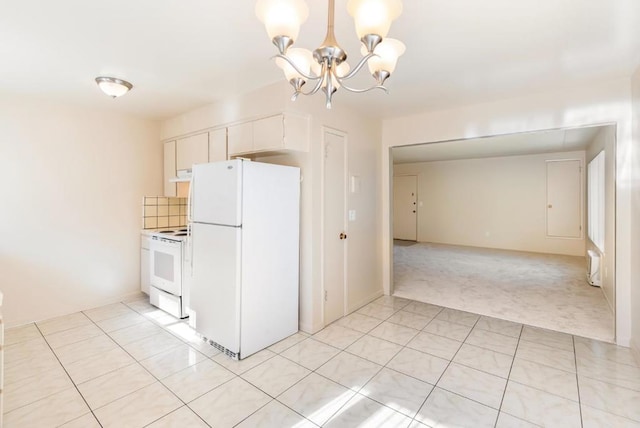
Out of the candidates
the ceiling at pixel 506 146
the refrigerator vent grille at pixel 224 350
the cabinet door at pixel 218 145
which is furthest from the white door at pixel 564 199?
the refrigerator vent grille at pixel 224 350

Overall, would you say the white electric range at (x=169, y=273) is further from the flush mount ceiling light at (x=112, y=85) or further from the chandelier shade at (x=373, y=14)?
the chandelier shade at (x=373, y=14)

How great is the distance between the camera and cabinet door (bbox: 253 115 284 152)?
2676mm

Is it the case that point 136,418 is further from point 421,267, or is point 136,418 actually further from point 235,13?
→ point 421,267

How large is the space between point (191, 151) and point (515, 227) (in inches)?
284

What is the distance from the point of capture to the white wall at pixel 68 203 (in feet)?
9.92

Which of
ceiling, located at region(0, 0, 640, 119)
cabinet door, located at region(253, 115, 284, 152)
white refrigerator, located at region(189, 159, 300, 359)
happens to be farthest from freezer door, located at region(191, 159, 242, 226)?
ceiling, located at region(0, 0, 640, 119)

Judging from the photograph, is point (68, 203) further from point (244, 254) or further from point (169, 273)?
point (244, 254)

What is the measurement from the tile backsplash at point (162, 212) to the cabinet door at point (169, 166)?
0.51ft

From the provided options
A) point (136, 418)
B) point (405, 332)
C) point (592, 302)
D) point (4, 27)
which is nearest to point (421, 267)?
point (592, 302)

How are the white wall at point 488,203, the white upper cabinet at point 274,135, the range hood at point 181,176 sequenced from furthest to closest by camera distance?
the white wall at point 488,203, the range hood at point 181,176, the white upper cabinet at point 274,135

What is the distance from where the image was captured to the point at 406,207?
8898mm

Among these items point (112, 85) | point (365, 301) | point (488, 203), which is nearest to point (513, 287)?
point (365, 301)

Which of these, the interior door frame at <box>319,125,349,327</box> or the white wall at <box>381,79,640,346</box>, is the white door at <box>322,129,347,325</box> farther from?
the white wall at <box>381,79,640,346</box>

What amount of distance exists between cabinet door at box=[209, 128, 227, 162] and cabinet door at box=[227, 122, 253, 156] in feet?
0.30
